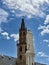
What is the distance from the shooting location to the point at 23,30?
8344cm

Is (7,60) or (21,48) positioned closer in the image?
(7,60)

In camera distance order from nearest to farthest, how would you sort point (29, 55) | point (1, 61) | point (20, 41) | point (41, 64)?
1. point (29, 55)
2. point (1, 61)
3. point (20, 41)
4. point (41, 64)

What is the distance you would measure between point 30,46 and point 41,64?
59080mm

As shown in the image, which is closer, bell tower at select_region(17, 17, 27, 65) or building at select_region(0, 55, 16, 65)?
building at select_region(0, 55, 16, 65)

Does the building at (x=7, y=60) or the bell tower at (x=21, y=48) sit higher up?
the bell tower at (x=21, y=48)

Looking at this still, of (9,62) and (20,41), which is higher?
(20,41)

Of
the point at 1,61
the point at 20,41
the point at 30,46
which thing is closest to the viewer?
the point at 30,46

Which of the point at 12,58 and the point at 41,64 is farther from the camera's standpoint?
the point at 41,64

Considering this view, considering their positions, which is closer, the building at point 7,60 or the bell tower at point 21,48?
the building at point 7,60

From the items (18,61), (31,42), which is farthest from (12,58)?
(31,42)

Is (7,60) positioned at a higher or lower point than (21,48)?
lower

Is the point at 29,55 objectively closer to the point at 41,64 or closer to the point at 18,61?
the point at 18,61

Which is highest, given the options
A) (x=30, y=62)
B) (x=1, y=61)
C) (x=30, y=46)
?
(x=1, y=61)

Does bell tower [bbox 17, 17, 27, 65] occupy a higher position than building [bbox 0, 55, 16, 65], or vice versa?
bell tower [bbox 17, 17, 27, 65]
